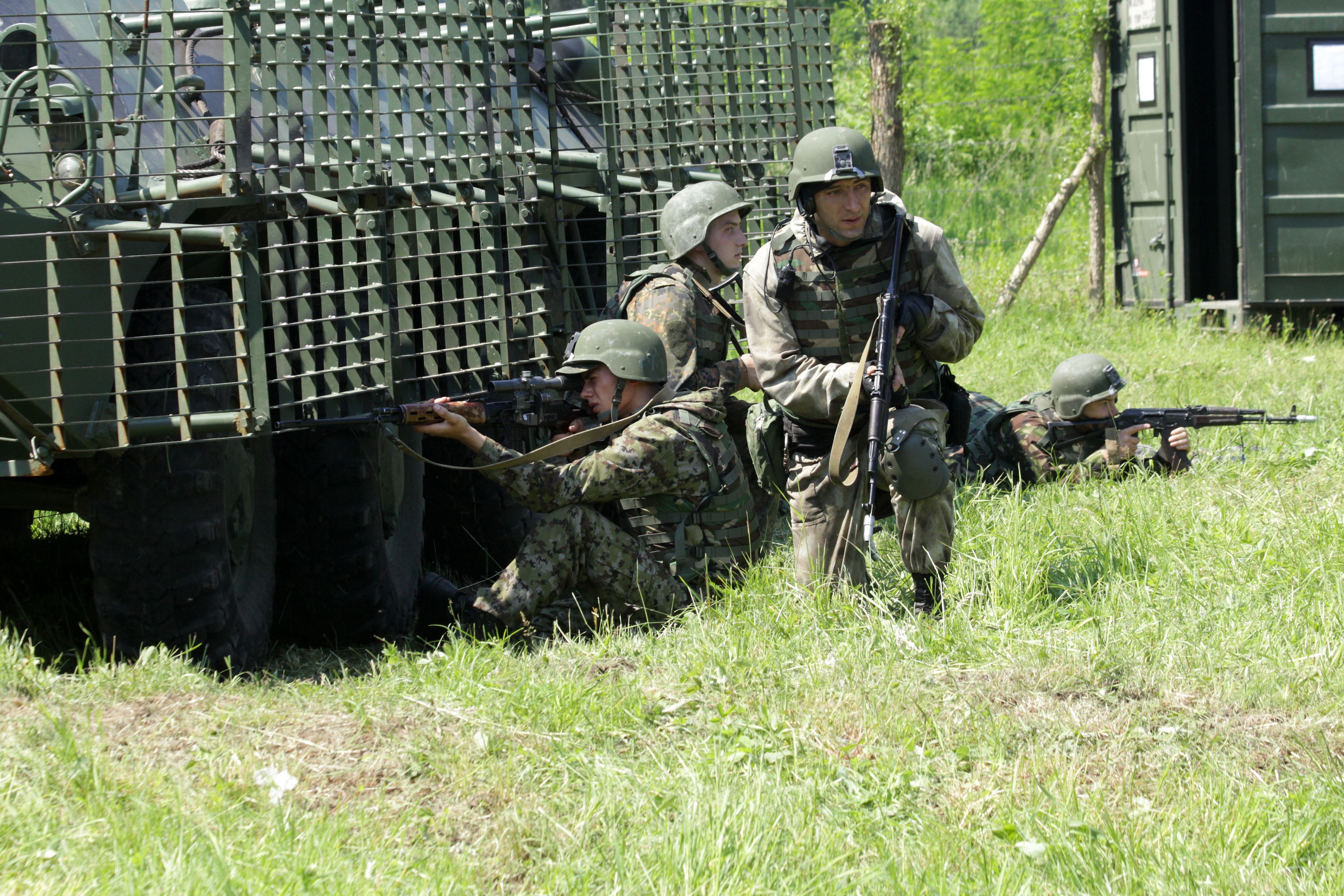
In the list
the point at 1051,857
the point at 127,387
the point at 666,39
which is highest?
the point at 666,39

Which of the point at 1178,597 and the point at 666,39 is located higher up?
the point at 666,39

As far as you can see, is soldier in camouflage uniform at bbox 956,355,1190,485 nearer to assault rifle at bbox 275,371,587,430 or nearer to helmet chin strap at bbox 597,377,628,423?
helmet chin strap at bbox 597,377,628,423

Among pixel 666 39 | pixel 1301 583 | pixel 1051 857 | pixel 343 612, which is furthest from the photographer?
pixel 666 39

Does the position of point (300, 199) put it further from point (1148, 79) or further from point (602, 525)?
point (1148, 79)

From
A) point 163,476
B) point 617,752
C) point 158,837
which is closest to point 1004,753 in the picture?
point 617,752

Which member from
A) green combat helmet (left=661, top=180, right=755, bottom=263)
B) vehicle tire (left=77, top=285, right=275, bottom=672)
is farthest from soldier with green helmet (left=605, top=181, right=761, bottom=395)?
vehicle tire (left=77, top=285, right=275, bottom=672)

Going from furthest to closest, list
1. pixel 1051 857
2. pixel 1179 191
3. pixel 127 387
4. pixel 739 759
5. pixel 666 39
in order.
Answer: pixel 1179 191 < pixel 666 39 < pixel 127 387 < pixel 739 759 < pixel 1051 857

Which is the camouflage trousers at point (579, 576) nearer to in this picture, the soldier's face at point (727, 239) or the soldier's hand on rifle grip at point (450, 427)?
the soldier's hand on rifle grip at point (450, 427)

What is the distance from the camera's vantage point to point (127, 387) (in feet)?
12.8

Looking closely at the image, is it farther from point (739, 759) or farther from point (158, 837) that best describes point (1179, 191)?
point (158, 837)

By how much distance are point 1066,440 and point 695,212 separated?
2064mm

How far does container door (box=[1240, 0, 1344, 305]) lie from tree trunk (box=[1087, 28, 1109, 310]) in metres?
1.57

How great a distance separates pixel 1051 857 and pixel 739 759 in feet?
2.49

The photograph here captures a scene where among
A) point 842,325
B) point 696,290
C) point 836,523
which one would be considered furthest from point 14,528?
point 842,325
